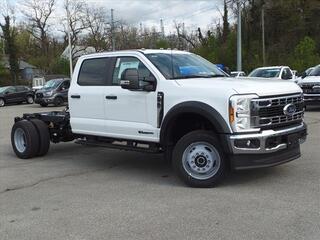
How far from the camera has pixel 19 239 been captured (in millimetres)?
5262

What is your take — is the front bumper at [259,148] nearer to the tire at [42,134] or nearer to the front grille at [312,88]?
the tire at [42,134]

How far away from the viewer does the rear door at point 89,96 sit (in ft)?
28.1

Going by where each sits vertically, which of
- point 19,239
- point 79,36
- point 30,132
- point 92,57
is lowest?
point 19,239

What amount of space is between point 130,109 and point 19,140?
3.48 metres

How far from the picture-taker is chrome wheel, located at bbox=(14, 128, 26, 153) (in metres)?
10.2

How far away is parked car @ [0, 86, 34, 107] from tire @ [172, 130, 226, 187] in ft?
102

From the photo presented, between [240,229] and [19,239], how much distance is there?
7.61ft

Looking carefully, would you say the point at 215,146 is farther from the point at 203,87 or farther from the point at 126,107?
the point at 126,107

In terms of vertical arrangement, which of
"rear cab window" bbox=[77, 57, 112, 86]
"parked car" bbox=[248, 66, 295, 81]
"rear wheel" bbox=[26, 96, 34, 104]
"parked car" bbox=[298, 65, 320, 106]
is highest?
"rear cab window" bbox=[77, 57, 112, 86]

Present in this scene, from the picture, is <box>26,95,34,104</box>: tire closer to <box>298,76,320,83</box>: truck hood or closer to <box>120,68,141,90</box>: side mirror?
<box>298,76,320,83</box>: truck hood

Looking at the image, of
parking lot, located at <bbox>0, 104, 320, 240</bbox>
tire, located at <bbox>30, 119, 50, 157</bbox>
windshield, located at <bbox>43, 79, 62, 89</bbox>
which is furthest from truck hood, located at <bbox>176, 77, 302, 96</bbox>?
windshield, located at <bbox>43, 79, 62, 89</bbox>

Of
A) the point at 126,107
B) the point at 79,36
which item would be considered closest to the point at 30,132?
the point at 126,107

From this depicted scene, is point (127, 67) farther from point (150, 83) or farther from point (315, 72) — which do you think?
point (315, 72)

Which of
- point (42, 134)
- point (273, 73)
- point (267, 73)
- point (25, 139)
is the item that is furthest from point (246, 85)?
point (267, 73)
